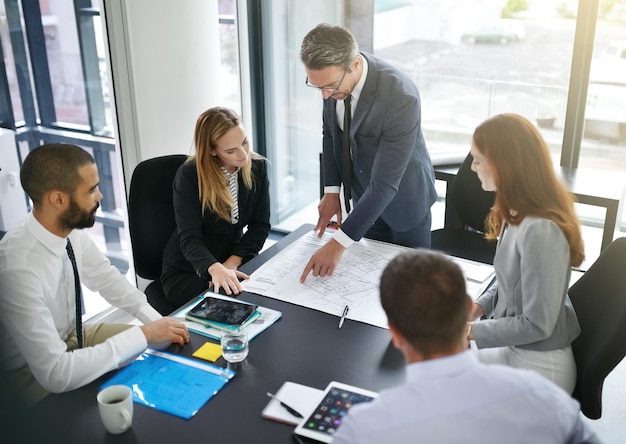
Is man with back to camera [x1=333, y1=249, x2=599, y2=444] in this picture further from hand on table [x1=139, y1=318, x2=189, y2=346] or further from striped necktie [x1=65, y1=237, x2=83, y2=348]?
striped necktie [x1=65, y1=237, x2=83, y2=348]

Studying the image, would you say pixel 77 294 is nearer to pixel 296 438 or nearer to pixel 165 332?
pixel 165 332

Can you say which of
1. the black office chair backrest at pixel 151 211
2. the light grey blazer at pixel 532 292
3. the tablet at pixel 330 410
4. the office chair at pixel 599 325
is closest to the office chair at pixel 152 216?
the black office chair backrest at pixel 151 211

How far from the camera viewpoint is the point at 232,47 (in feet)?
Answer: 13.1

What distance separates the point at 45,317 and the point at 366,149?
130 centimetres

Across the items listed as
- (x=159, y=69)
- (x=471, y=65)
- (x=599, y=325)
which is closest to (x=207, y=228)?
(x=159, y=69)

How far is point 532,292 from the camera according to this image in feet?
5.41

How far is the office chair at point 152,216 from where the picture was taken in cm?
247

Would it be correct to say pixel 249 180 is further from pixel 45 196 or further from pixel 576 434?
pixel 576 434

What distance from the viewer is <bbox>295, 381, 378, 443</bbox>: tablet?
4.42 feet

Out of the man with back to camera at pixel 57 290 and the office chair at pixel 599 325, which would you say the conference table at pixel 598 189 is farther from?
the man with back to camera at pixel 57 290

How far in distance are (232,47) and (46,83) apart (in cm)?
139

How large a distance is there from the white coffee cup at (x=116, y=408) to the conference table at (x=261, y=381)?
0.02 m

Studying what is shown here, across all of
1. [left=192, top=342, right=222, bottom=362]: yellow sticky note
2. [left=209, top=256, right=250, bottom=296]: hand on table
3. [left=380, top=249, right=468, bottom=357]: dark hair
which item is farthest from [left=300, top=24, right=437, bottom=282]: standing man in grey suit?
[left=380, top=249, right=468, bottom=357]: dark hair

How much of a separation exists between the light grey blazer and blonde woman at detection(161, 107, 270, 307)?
958mm
